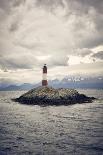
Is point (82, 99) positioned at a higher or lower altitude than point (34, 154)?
higher

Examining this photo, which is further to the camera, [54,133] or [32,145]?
[54,133]

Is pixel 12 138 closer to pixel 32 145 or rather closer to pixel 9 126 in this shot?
pixel 32 145

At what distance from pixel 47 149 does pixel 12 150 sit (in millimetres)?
3524

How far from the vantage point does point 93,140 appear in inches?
1076

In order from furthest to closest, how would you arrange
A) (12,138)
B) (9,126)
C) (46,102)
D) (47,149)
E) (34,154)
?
→ (46,102)
(9,126)
(12,138)
(47,149)
(34,154)

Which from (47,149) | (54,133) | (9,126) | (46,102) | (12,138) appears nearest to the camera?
(47,149)

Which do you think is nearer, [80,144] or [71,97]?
[80,144]

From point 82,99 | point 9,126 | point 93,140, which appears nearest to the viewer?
point 93,140

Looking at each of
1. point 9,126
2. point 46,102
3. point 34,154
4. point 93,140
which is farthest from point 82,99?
point 34,154

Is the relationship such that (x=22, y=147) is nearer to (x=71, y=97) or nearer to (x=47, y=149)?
(x=47, y=149)

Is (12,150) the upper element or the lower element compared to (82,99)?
lower

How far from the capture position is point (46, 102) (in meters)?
73.4

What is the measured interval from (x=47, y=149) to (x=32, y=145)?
2.17 meters

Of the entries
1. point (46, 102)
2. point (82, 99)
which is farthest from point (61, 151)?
point (82, 99)
